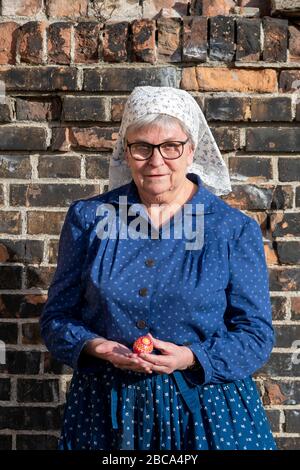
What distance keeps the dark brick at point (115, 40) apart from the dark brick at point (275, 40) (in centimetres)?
55

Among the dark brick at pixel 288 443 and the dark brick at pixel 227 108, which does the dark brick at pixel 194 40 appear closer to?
the dark brick at pixel 227 108

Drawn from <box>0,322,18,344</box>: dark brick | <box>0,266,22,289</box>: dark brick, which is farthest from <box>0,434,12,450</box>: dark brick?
<box>0,266,22,289</box>: dark brick

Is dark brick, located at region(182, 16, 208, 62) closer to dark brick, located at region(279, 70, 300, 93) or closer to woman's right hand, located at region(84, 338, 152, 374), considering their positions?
dark brick, located at region(279, 70, 300, 93)

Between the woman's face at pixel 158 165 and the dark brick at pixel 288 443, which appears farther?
the dark brick at pixel 288 443

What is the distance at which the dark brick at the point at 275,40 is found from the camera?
3.27m

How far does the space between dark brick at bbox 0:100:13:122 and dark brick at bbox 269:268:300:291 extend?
3.96ft

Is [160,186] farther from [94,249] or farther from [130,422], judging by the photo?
[130,422]

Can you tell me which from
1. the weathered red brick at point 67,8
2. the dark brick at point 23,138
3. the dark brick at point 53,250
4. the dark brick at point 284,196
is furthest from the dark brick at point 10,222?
the dark brick at point 284,196

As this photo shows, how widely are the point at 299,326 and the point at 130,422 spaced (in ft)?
3.43

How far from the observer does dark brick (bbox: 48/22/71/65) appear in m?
3.29

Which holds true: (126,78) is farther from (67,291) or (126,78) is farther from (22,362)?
(22,362)

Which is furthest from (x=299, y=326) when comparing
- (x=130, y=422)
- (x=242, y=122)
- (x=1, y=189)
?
(x=1, y=189)

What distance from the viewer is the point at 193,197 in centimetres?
275

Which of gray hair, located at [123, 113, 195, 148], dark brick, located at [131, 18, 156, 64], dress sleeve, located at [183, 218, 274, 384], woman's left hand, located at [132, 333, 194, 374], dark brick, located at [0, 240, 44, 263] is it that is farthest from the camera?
dark brick, located at [0, 240, 44, 263]
